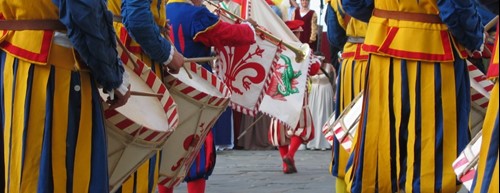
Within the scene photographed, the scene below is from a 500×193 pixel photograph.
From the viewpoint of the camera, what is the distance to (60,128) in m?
4.66

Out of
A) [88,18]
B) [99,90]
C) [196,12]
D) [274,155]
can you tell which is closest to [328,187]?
[196,12]

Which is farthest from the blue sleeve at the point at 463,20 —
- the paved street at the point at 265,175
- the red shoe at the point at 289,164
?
the red shoe at the point at 289,164

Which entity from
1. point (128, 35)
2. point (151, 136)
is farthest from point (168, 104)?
point (128, 35)

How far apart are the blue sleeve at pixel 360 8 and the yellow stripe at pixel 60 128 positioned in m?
2.21

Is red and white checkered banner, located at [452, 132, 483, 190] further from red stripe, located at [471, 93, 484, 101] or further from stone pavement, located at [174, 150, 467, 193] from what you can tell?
stone pavement, located at [174, 150, 467, 193]

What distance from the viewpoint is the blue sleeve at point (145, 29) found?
590 centimetres

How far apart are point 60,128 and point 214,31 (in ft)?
8.65

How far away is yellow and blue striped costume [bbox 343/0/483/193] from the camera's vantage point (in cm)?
587

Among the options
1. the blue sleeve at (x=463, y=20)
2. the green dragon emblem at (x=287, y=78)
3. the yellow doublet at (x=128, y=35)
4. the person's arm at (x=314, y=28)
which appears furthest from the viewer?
the person's arm at (x=314, y=28)

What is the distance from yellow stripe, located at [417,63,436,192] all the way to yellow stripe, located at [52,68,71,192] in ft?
6.54

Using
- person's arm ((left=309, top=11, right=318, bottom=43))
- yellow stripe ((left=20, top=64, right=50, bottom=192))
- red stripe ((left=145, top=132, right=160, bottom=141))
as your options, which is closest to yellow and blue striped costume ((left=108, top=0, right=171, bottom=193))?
red stripe ((left=145, top=132, right=160, bottom=141))

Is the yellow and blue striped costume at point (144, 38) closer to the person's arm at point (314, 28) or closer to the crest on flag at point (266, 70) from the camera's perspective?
the crest on flag at point (266, 70)

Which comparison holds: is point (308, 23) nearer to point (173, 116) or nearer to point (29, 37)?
point (173, 116)

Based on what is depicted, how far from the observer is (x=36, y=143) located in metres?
4.63
